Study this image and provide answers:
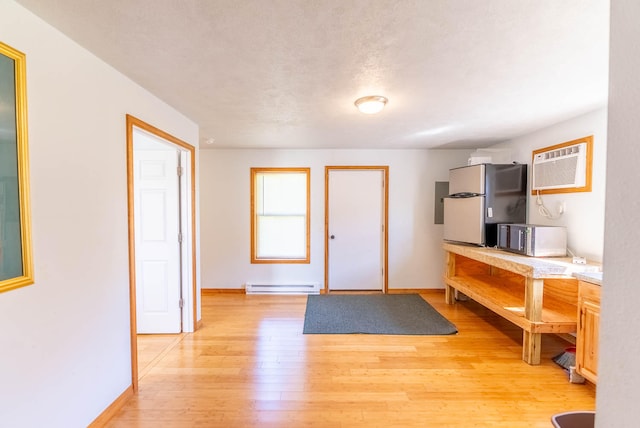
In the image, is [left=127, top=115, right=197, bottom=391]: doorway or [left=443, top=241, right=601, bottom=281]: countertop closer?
[left=443, top=241, right=601, bottom=281]: countertop

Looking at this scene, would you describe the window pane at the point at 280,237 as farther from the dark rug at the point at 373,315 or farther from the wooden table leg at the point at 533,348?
the wooden table leg at the point at 533,348

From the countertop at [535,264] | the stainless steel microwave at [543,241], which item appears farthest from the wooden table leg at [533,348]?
the stainless steel microwave at [543,241]

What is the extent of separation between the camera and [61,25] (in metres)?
1.35

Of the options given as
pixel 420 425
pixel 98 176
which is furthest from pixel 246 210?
pixel 420 425

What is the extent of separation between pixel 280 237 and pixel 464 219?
2.58 meters

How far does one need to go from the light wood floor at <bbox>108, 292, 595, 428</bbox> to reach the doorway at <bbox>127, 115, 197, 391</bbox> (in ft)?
1.48

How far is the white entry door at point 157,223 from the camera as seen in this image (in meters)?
2.76

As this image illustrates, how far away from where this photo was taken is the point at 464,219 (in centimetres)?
348

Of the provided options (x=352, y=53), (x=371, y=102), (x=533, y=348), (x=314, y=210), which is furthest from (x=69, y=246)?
(x=533, y=348)

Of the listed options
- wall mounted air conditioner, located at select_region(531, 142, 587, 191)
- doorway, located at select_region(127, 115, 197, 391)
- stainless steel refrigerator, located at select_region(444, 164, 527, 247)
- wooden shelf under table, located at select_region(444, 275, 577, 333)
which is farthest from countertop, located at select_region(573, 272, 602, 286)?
doorway, located at select_region(127, 115, 197, 391)

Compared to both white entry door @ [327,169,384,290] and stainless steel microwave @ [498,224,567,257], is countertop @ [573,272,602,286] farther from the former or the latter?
white entry door @ [327,169,384,290]

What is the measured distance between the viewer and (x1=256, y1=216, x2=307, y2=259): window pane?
168 inches

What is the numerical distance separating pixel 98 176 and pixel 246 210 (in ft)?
8.37

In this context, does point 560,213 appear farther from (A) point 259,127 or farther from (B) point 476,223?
(A) point 259,127
